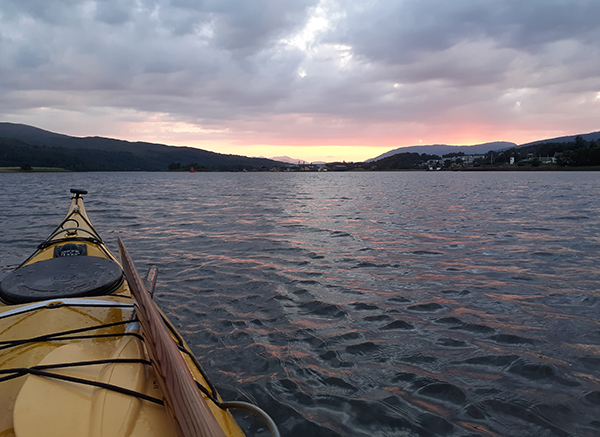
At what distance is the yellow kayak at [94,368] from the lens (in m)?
1.65

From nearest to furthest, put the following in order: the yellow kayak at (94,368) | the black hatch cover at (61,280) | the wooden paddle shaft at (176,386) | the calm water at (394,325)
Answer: the wooden paddle shaft at (176,386) < the yellow kayak at (94,368) < the black hatch cover at (61,280) < the calm water at (394,325)

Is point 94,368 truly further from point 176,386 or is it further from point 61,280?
point 61,280

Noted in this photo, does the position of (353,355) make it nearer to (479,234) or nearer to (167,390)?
(167,390)

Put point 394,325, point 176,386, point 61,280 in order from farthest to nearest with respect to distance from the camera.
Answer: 1. point 394,325
2. point 61,280
3. point 176,386

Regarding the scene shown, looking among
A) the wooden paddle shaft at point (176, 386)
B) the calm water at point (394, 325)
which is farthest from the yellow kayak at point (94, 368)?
the calm water at point (394, 325)

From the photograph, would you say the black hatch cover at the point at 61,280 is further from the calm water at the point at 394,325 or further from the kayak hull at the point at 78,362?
the calm water at the point at 394,325

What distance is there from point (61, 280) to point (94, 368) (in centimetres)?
184

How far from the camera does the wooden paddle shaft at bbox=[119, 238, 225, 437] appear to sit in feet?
4.49

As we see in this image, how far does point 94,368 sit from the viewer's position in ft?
6.95

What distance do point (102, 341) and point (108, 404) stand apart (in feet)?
2.81

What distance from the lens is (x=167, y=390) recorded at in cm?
166

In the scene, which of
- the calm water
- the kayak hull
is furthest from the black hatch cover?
the calm water

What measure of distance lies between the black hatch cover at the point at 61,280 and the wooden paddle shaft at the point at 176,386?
4.96ft

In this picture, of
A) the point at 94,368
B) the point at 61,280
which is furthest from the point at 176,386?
the point at 61,280
